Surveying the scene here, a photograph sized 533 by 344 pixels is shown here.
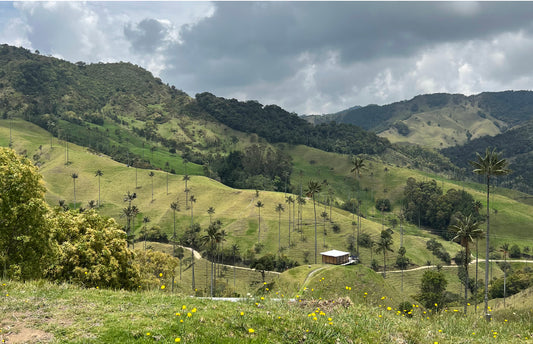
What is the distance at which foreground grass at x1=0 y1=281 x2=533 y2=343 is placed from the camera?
38.9 feet

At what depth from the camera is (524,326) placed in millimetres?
16344

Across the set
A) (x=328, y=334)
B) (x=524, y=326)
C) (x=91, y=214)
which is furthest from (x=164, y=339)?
(x=91, y=214)

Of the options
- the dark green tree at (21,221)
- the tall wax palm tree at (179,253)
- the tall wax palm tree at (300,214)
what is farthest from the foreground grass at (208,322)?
the tall wax palm tree at (300,214)

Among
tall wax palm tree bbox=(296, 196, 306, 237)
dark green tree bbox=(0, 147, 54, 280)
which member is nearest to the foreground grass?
dark green tree bbox=(0, 147, 54, 280)

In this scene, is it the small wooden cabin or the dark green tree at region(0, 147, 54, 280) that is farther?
the small wooden cabin

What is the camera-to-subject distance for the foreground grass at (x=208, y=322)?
467 inches

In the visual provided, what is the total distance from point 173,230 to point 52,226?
12955cm

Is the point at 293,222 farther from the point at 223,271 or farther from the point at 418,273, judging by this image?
the point at 418,273

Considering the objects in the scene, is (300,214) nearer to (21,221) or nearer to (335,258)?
(335,258)

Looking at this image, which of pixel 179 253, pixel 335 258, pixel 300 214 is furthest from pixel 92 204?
pixel 335 258

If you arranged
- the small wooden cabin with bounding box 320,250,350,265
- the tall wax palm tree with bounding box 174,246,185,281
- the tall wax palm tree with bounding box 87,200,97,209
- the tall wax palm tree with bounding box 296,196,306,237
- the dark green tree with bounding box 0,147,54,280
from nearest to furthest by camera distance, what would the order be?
1. the dark green tree with bounding box 0,147,54,280
2. the small wooden cabin with bounding box 320,250,350,265
3. the tall wax palm tree with bounding box 174,246,185,281
4. the tall wax palm tree with bounding box 296,196,306,237
5. the tall wax palm tree with bounding box 87,200,97,209

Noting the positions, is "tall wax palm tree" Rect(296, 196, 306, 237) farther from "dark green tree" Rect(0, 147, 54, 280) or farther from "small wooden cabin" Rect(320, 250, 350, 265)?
"dark green tree" Rect(0, 147, 54, 280)

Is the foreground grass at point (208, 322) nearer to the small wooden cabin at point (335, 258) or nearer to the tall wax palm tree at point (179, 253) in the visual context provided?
the small wooden cabin at point (335, 258)

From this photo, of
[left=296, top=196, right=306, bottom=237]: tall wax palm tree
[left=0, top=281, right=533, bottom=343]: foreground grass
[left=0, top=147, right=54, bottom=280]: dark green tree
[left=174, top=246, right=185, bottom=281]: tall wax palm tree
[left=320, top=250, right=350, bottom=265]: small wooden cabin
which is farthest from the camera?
[left=296, top=196, right=306, bottom=237]: tall wax palm tree
